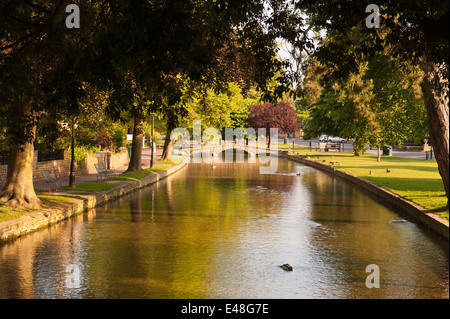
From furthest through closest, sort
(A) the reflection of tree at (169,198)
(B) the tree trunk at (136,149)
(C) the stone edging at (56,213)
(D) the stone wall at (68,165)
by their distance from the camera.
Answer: (B) the tree trunk at (136,149) → (D) the stone wall at (68,165) → (A) the reflection of tree at (169,198) → (C) the stone edging at (56,213)

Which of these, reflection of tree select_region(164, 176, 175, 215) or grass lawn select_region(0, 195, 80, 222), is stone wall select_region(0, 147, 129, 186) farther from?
reflection of tree select_region(164, 176, 175, 215)

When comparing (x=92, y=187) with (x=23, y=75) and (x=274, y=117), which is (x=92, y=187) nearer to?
(x=23, y=75)

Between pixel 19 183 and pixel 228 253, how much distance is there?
8.40m

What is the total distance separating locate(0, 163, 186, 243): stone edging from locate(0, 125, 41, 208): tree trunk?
2.94 ft

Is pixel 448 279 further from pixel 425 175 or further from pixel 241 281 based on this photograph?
pixel 425 175

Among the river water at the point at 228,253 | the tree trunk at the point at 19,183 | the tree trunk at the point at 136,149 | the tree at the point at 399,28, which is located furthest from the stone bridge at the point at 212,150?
the tree at the point at 399,28

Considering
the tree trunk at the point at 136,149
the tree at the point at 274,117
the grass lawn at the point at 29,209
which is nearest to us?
the grass lawn at the point at 29,209

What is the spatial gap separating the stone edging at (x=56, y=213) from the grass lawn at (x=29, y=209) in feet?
0.89

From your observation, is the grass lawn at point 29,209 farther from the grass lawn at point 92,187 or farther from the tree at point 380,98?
the tree at point 380,98

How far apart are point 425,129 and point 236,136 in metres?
79.5

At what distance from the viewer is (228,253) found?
11609 millimetres

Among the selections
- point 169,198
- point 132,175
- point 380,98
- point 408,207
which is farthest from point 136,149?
point 408,207

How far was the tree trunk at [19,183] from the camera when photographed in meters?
17.0
